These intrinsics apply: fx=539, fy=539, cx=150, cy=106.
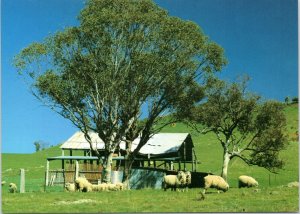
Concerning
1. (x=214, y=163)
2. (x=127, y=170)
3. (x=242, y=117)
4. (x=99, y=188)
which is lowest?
(x=99, y=188)

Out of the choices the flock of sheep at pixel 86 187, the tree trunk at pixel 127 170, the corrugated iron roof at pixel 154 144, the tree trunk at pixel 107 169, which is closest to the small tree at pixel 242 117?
the corrugated iron roof at pixel 154 144

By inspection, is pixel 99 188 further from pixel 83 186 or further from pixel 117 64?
pixel 117 64

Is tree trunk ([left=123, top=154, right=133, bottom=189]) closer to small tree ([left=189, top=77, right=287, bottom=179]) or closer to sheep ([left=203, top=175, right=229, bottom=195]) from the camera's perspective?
sheep ([left=203, top=175, right=229, bottom=195])

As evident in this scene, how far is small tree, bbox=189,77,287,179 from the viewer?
5106 cm

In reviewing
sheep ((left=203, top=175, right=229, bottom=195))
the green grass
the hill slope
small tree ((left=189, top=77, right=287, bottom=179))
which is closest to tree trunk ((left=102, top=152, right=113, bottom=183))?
the green grass

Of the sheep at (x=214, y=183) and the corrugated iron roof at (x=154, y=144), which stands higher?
the corrugated iron roof at (x=154, y=144)

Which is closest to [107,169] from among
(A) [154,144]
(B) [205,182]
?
(B) [205,182]

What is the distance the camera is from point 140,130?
40.7 metres

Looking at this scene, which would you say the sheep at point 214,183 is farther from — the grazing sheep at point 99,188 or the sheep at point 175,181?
the grazing sheep at point 99,188

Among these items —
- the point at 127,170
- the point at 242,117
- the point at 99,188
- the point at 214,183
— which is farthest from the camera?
the point at 242,117

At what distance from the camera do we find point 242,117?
52094mm

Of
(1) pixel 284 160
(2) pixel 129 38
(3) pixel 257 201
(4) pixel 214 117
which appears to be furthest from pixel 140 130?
(1) pixel 284 160

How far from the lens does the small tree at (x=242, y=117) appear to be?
5106cm

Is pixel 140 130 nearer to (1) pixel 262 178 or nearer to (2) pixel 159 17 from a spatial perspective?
(2) pixel 159 17
